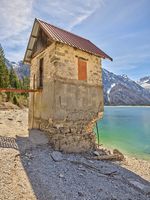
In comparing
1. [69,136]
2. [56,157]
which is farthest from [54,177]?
[69,136]

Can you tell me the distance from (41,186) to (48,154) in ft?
11.7

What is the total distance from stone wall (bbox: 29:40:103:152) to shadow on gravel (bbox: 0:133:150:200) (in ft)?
5.02

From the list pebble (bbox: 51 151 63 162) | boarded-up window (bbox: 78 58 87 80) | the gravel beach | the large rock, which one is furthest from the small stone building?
the gravel beach

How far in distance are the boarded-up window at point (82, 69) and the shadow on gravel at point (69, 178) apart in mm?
5544

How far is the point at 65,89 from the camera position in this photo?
1291 centimetres

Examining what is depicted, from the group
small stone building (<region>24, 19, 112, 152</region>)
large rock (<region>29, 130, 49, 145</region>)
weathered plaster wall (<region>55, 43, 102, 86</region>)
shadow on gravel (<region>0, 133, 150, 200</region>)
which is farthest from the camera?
weathered plaster wall (<region>55, 43, 102, 86</region>)

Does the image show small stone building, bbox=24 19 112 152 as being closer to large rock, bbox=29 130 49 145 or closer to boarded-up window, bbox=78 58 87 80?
boarded-up window, bbox=78 58 87 80

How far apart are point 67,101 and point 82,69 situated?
9.45ft

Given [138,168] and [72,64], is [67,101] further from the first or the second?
[138,168]

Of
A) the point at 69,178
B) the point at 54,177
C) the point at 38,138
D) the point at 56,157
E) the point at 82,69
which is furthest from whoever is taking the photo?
the point at 82,69

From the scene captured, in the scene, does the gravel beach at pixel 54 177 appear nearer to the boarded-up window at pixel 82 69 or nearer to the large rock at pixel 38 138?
the large rock at pixel 38 138

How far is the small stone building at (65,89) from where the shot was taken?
41.3ft

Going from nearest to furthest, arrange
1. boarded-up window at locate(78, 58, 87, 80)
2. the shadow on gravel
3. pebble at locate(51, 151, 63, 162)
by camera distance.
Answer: the shadow on gravel < pebble at locate(51, 151, 63, 162) < boarded-up window at locate(78, 58, 87, 80)

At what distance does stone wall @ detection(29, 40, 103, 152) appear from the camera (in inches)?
494
